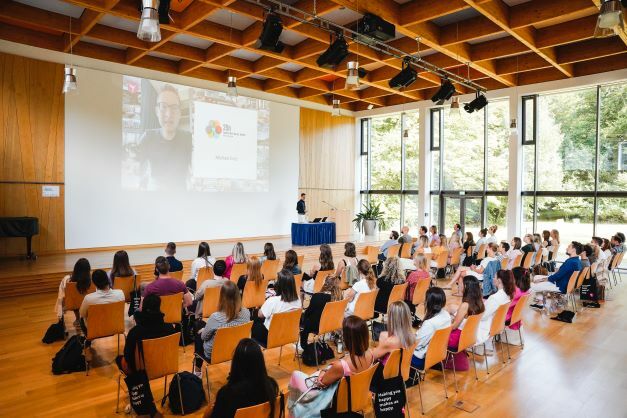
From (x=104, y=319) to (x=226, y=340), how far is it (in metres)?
1.56

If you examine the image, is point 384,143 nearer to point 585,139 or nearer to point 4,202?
point 585,139

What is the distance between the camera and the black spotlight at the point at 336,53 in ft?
23.6

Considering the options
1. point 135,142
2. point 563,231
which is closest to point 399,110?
point 563,231

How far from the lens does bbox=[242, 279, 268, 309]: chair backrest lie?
5.44 m

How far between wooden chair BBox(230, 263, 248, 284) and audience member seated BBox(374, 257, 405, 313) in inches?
82.6

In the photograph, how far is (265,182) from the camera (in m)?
13.4

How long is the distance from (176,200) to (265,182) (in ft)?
9.92

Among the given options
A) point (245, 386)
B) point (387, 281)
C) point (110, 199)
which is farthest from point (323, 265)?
point (110, 199)

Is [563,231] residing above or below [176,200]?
below

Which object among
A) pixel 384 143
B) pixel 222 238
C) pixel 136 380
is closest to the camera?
pixel 136 380

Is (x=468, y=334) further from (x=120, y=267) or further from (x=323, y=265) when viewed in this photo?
(x=120, y=267)

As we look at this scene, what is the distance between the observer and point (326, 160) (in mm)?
15367

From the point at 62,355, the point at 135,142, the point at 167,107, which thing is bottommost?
the point at 62,355

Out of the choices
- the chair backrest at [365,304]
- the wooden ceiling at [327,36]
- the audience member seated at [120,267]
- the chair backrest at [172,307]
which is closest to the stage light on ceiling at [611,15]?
the wooden ceiling at [327,36]
